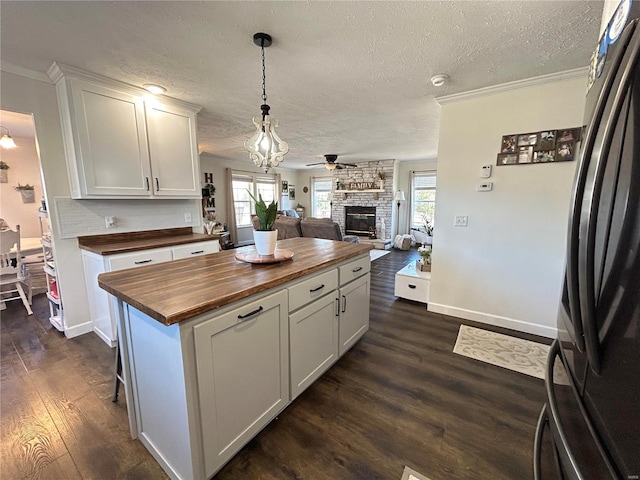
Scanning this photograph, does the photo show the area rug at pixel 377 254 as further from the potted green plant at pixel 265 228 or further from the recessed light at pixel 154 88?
the recessed light at pixel 154 88

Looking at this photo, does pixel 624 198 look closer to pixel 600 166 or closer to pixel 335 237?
pixel 600 166

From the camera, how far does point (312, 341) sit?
5.60 ft

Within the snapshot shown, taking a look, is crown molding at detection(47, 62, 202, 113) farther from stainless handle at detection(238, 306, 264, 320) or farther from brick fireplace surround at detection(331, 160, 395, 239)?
brick fireplace surround at detection(331, 160, 395, 239)

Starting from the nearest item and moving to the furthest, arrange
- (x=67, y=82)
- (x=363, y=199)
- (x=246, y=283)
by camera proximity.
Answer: (x=246, y=283) → (x=67, y=82) → (x=363, y=199)

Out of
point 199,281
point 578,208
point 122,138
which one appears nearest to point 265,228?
point 199,281

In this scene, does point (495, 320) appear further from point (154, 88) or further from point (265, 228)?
point (154, 88)

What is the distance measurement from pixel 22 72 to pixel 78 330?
7.50ft

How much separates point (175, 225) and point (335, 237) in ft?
8.42

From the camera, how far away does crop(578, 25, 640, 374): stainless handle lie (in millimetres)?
494

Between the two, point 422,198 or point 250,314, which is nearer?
point 250,314

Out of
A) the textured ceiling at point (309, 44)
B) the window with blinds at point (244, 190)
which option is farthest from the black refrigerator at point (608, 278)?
the window with blinds at point (244, 190)

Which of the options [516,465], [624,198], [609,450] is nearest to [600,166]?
[624,198]

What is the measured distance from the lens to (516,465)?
1.31 meters

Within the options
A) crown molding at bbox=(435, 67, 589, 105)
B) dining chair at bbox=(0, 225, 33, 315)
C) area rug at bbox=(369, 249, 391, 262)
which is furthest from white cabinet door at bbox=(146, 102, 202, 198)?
area rug at bbox=(369, 249, 391, 262)
